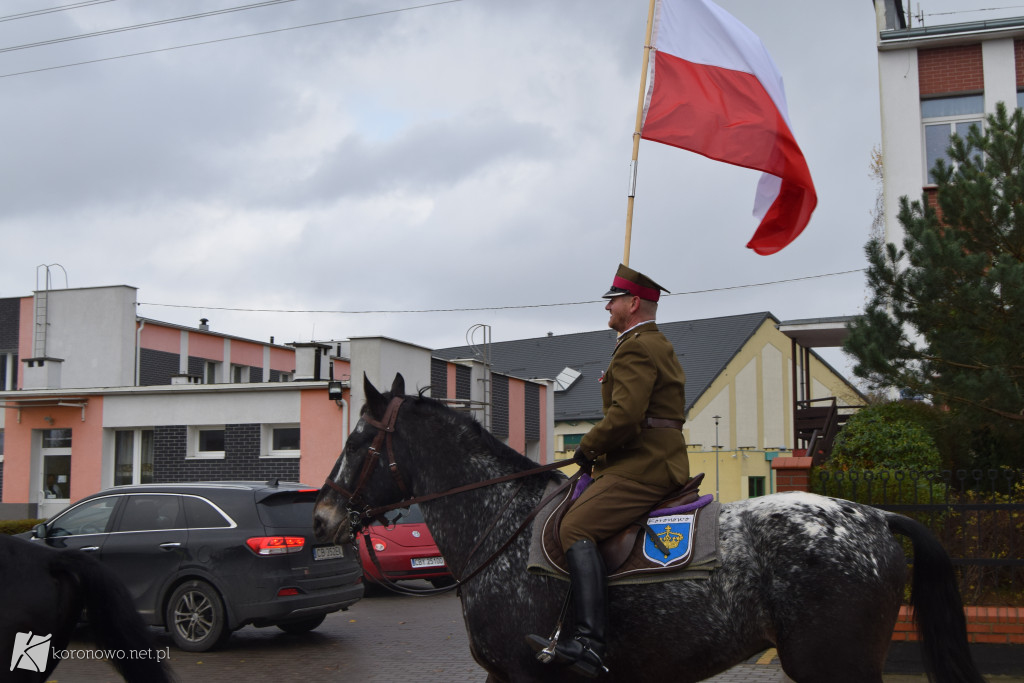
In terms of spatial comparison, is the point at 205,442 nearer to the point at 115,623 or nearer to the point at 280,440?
the point at 280,440

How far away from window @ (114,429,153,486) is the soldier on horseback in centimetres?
2126

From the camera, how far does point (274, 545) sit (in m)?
10.6

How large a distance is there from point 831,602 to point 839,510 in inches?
19.9

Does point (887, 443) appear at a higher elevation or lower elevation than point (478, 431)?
lower

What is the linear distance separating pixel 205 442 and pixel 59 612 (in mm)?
19511

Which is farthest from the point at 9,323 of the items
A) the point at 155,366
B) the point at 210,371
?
the point at 210,371

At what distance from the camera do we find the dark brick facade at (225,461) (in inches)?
898

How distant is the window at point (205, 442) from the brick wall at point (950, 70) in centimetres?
1791

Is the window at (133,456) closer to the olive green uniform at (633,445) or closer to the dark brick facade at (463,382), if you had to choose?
the dark brick facade at (463,382)

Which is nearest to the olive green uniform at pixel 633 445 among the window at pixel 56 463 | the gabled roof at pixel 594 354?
the window at pixel 56 463

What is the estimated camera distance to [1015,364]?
30.6 ft

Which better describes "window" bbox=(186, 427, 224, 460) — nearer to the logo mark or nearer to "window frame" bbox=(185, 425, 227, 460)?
"window frame" bbox=(185, 425, 227, 460)

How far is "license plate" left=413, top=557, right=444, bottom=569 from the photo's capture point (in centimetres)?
1520

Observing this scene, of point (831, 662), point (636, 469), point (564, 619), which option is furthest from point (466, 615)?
point (831, 662)
